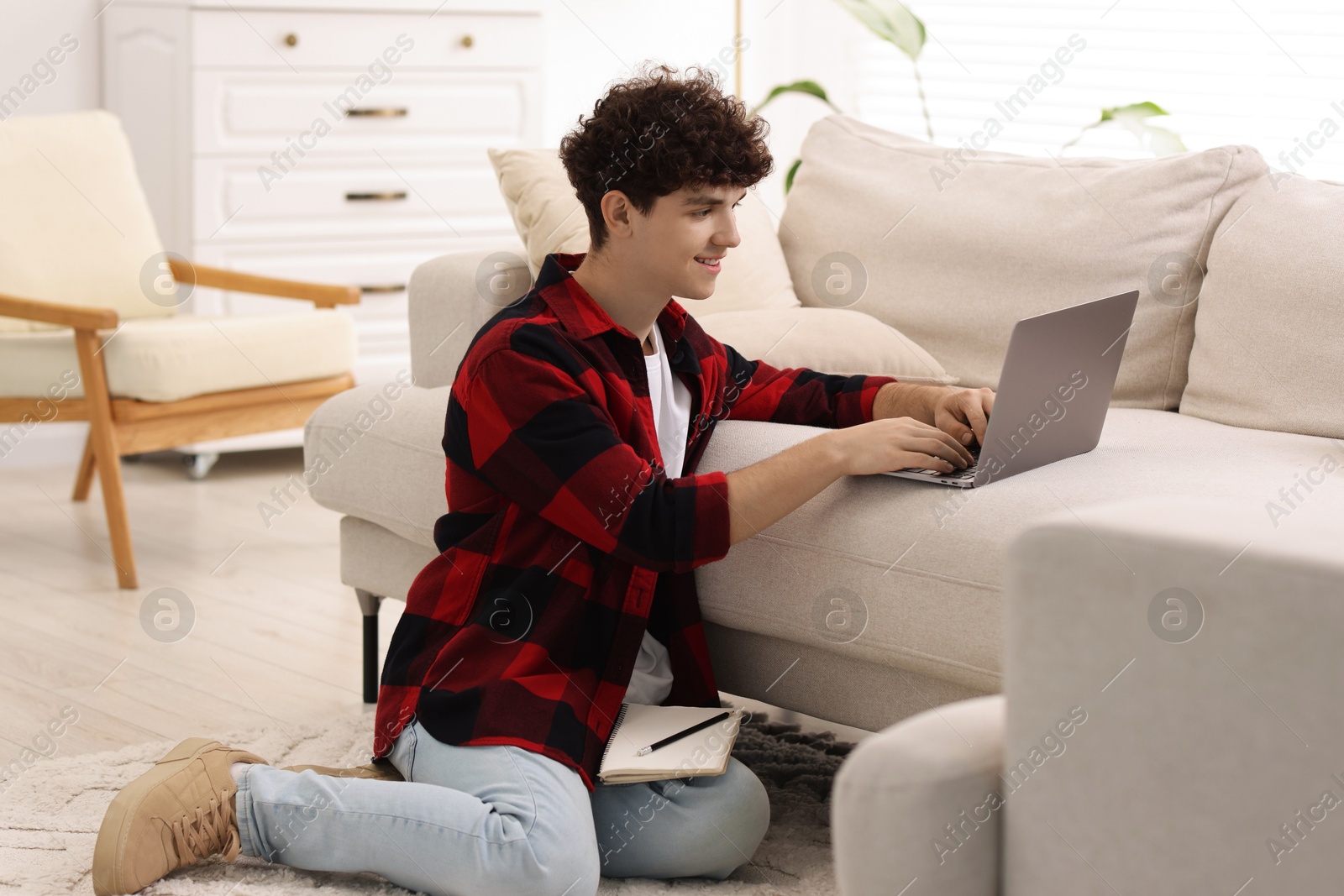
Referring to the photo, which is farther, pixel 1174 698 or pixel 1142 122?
pixel 1142 122

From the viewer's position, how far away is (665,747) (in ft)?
4.97

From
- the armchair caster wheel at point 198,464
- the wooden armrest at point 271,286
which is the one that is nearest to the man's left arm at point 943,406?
the wooden armrest at point 271,286

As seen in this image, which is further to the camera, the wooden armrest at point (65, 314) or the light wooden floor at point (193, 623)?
the wooden armrest at point (65, 314)

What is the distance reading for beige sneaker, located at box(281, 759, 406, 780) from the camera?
157 cm

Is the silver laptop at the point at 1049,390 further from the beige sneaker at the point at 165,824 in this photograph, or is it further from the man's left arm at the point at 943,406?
the beige sneaker at the point at 165,824

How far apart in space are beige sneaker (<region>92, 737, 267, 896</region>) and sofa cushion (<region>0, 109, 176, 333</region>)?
197 cm

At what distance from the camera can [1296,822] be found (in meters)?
0.73

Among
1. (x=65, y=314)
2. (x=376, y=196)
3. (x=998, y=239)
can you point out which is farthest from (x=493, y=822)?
(x=376, y=196)

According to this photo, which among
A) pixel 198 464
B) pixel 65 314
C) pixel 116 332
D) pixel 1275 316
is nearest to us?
pixel 1275 316

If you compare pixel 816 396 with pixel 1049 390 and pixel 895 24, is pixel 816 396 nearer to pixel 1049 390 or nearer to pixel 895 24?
pixel 1049 390

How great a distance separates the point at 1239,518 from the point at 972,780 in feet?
0.69

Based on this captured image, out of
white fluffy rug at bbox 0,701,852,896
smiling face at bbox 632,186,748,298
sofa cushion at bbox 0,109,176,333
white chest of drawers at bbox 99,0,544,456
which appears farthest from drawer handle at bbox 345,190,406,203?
smiling face at bbox 632,186,748,298

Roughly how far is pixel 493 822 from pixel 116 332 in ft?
5.93

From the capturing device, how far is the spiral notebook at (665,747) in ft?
4.86
